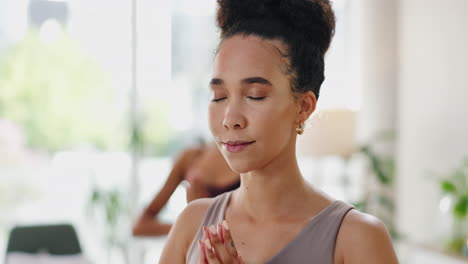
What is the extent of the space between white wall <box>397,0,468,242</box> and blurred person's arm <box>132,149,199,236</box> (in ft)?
9.25

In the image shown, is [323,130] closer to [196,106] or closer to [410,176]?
[410,176]

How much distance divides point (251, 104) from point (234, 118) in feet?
0.10

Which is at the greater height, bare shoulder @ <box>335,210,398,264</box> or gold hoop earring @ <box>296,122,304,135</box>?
gold hoop earring @ <box>296,122,304,135</box>

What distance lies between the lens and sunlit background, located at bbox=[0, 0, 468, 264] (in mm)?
4969

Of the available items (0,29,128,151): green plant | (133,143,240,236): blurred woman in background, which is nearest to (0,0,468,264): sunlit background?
(0,29,128,151): green plant

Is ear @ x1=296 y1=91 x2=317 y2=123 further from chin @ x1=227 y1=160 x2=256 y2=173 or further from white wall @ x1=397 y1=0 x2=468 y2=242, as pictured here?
white wall @ x1=397 y1=0 x2=468 y2=242

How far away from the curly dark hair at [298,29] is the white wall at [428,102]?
3.66 metres

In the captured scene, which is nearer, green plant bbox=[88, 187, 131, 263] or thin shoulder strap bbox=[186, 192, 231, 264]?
thin shoulder strap bbox=[186, 192, 231, 264]

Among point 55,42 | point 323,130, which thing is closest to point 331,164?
point 323,130

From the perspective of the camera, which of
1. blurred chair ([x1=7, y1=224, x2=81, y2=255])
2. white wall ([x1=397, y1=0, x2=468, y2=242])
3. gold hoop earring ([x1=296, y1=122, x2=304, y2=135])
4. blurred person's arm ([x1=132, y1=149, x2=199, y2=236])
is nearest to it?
gold hoop earring ([x1=296, y1=122, x2=304, y2=135])

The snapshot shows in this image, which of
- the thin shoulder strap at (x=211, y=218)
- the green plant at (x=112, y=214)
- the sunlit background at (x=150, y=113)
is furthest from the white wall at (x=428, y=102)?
the thin shoulder strap at (x=211, y=218)

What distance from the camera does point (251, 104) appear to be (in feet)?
3.01

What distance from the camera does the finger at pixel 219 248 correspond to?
2.85ft

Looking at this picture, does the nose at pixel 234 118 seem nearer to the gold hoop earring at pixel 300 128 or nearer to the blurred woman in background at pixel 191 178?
the gold hoop earring at pixel 300 128
